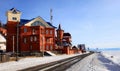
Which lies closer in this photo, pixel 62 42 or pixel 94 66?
pixel 94 66

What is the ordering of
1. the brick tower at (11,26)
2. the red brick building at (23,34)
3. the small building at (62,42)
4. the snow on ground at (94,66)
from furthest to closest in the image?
the small building at (62,42)
the red brick building at (23,34)
the brick tower at (11,26)
the snow on ground at (94,66)

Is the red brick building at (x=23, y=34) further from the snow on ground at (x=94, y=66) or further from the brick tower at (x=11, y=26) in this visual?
the snow on ground at (x=94, y=66)

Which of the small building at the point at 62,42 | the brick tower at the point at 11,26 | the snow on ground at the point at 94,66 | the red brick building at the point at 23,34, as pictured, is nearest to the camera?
the snow on ground at the point at 94,66

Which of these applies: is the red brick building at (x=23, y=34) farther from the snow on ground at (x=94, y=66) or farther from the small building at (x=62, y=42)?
the snow on ground at (x=94, y=66)

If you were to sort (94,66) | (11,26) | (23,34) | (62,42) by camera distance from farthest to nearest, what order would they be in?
(62,42) → (23,34) → (11,26) → (94,66)

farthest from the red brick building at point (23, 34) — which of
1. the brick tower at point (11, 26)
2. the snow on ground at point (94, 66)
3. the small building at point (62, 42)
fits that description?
the snow on ground at point (94, 66)

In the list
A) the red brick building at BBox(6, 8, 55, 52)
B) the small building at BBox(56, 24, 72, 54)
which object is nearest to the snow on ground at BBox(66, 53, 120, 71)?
the red brick building at BBox(6, 8, 55, 52)

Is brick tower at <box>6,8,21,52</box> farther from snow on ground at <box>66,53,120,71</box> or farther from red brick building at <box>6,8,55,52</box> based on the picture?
snow on ground at <box>66,53,120,71</box>

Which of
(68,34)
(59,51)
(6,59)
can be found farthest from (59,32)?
(6,59)

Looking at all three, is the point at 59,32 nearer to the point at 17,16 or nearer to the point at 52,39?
the point at 52,39

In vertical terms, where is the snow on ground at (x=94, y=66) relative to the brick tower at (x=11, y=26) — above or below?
below

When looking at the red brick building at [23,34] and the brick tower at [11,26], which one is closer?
the brick tower at [11,26]

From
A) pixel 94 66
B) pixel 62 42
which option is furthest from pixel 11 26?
pixel 94 66

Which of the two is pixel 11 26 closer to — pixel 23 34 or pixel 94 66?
pixel 23 34
